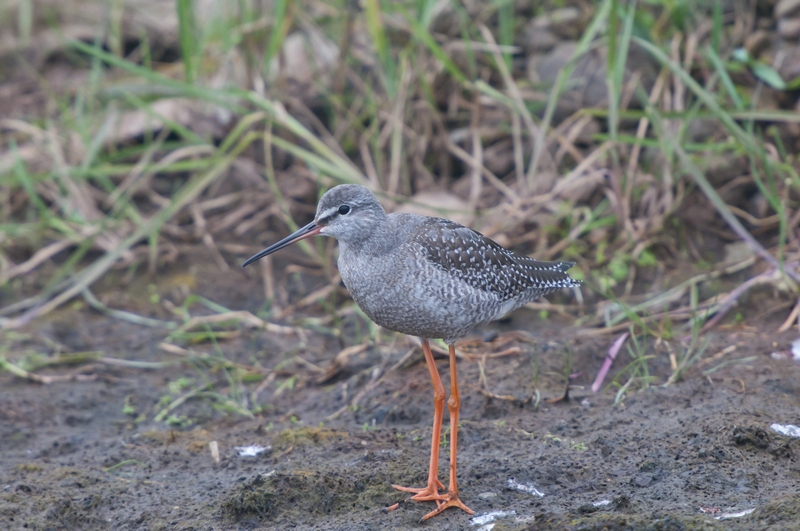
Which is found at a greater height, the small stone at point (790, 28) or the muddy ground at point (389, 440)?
the small stone at point (790, 28)

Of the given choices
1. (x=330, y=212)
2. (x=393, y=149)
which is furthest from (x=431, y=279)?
(x=393, y=149)

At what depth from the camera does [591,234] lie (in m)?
6.75

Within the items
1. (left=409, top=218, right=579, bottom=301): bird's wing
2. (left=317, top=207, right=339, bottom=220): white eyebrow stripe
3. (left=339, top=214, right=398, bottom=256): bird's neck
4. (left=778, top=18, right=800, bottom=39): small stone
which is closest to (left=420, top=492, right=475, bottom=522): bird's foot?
(left=409, top=218, right=579, bottom=301): bird's wing

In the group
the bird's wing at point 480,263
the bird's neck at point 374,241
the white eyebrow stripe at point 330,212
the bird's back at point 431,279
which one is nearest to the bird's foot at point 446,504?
the bird's back at point 431,279

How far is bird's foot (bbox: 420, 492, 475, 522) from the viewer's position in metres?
3.87

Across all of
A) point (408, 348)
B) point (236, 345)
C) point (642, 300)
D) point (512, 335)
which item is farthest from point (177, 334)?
point (642, 300)

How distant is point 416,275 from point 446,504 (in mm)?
1106

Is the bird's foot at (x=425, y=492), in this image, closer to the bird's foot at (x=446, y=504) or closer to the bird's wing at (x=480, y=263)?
the bird's foot at (x=446, y=504)

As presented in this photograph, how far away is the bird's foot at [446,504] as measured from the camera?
12.7ft

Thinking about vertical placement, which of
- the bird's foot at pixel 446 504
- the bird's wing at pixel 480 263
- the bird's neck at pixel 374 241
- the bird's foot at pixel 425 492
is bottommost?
the bird's foot at pixel 425 492

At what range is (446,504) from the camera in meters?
3.95

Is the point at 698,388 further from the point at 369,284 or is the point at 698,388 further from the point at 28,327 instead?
the point at 28,327

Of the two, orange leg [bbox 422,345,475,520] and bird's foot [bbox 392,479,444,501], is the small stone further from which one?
bird's foot [bbox 392,479,444,501]

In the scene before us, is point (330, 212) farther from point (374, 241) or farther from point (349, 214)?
point (374, 241)
